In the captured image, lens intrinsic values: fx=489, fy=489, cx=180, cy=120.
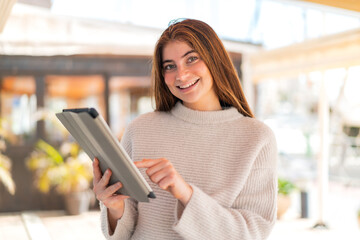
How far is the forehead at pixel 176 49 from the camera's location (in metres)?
1.44

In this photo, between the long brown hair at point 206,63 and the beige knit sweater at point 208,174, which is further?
the long brown hair at point 206,63

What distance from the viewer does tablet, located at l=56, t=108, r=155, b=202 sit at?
109 centimetres

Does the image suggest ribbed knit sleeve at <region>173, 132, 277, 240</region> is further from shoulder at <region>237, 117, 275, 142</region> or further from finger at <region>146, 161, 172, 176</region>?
finger at <region>146, 161, 172, 176</region>

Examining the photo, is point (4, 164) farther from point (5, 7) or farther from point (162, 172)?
point (162, 172)

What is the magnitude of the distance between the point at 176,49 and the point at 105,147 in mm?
441

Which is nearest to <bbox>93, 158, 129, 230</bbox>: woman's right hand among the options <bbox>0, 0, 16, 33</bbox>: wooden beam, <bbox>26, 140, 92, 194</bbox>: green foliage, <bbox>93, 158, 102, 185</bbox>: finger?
<bbox>93, 158, 102, 185</bbox>: finger

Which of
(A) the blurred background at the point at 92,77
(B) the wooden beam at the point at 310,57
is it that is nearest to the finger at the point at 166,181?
(B) the wooden beam at the point at 310,57

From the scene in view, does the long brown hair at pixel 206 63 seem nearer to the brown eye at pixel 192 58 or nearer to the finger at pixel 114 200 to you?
the brown eye at pixel 192 58

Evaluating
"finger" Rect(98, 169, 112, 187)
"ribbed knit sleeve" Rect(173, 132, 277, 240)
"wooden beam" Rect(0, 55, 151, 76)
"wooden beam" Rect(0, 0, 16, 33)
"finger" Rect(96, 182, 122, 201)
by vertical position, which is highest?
"wooden beam" Rect(0, 0, 16, 33)

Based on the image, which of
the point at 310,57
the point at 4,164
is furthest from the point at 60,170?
the point at 310,57

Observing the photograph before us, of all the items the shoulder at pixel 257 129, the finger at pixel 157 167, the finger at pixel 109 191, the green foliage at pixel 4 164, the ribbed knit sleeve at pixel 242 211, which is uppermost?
the shoulder at pixel 257 129

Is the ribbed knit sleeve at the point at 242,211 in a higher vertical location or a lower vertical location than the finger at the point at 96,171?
lower

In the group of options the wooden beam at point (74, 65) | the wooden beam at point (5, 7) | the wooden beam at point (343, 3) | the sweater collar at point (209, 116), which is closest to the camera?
the sweater collar at point (209, 116)

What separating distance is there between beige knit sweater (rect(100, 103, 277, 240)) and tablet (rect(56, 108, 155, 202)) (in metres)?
0.16
